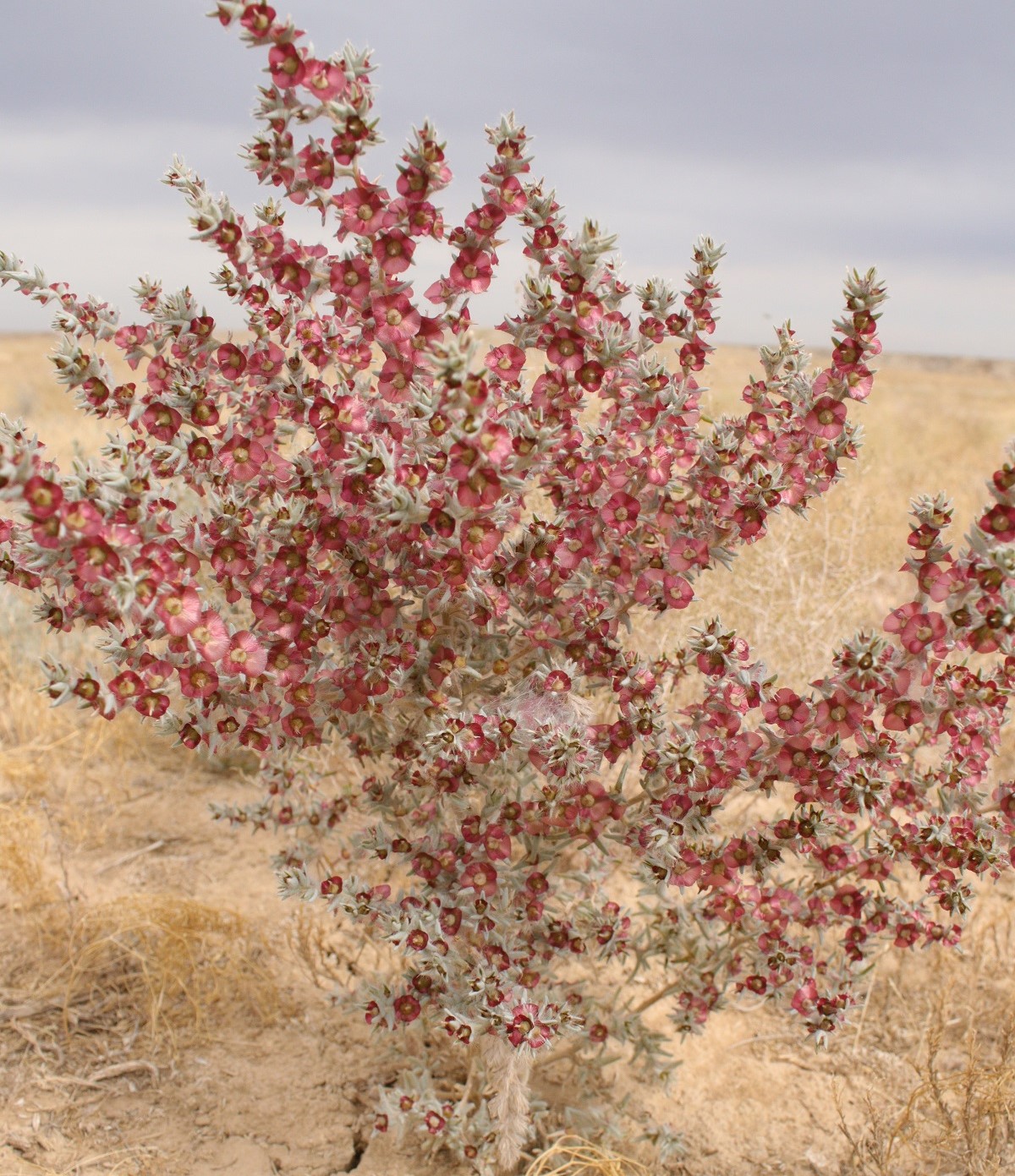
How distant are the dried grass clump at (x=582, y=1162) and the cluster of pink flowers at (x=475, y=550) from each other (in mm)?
314

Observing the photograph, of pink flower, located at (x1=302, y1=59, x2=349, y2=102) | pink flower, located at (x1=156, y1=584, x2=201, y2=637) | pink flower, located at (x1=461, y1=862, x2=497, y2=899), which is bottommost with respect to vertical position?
pink flower, located at (x1=461, y1=862, x2=497, y2=899)

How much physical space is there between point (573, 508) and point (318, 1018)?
2.37 metres

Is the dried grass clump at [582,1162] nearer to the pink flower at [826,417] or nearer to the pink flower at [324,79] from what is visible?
the pink flower at [826,417]

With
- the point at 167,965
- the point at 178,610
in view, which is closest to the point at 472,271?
the point at 178,610

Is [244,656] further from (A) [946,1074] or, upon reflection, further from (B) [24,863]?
(A) [946,1074]

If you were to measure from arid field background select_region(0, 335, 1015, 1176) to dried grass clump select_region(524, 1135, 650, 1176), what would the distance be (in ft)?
0.11

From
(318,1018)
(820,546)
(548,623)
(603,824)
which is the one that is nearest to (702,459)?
(548,623)

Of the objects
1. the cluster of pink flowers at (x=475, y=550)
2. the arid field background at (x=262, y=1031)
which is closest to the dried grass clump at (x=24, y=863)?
the arid field background at (x=262, y=1031)

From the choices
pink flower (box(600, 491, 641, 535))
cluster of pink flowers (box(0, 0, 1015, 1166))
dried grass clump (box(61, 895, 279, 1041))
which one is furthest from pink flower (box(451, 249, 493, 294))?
dried grass clump (box(61, 895, 279, 1041))

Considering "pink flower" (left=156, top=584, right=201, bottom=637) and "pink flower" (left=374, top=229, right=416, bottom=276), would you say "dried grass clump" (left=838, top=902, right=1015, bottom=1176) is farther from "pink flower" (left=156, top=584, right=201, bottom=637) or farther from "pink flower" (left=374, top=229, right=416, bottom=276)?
"pink flower" (left=374, top=229, right=416, bottom=276)

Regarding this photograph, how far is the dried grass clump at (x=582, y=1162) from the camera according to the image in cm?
247

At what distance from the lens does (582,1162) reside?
102 inches

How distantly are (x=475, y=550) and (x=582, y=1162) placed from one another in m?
1.74

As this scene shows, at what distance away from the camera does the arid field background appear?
9.72 feet
